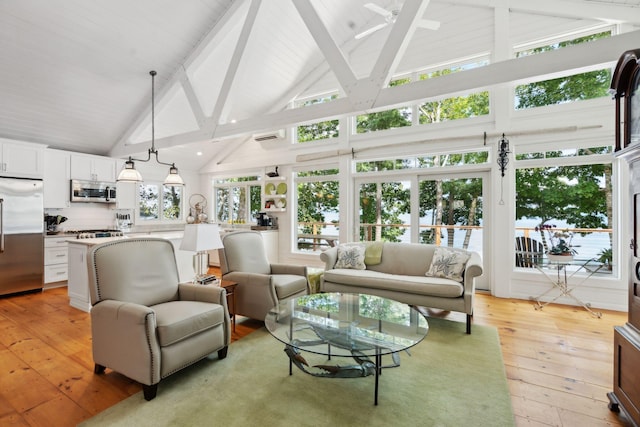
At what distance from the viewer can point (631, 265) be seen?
1.85m

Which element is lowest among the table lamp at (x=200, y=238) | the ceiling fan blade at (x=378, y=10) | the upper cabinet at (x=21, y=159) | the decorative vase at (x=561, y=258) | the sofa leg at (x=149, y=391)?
the sofa leg at (x=149, y=391)

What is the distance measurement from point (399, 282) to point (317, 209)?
3078 mm

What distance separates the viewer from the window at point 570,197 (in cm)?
402

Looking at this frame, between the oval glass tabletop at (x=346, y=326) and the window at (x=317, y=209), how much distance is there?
10.4 ft

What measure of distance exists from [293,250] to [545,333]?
14.5 feet

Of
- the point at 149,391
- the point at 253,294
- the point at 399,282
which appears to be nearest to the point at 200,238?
the point at 253,294

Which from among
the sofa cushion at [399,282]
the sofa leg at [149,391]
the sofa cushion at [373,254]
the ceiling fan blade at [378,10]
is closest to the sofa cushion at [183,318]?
the sofa leg at [149,391]

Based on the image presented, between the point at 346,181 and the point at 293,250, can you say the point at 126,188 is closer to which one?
the point at 293,250

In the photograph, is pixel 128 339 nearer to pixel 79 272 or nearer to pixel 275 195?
pixel 79 272

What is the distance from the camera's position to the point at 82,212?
19.1ft

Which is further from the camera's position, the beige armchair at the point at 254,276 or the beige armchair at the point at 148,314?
the beige armchair at the point at 254,276

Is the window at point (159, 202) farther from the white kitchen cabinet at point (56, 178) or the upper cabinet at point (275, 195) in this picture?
the upper cabinet at point (275, 195)

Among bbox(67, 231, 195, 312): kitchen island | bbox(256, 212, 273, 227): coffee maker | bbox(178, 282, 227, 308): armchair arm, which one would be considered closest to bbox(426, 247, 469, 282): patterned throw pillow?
bbox(178, 282, 227, 308): armchair arm

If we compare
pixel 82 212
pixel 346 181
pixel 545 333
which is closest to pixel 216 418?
pixel 545 333
